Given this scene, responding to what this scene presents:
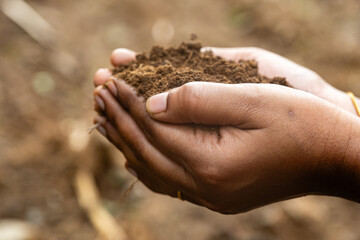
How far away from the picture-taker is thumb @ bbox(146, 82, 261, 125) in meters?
1.38

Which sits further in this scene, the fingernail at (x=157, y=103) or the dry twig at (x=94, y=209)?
the dry twig at (x=94, y=209)

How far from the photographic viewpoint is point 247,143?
141 centimetres

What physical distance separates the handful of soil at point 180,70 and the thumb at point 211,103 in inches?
5.8

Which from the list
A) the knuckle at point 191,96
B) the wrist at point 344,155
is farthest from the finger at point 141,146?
the wrist at point 344,155

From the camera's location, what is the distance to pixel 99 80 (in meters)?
1.86

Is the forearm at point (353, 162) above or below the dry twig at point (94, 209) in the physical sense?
below

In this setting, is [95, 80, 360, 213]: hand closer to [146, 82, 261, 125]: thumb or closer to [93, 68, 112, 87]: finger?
[146, 82, 261, 125]: thumb

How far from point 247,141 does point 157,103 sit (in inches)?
15.2

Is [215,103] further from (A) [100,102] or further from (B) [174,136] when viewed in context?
(A) [100,102]

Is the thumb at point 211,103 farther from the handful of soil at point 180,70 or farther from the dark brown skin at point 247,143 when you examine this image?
the handful of soil at point 180,70

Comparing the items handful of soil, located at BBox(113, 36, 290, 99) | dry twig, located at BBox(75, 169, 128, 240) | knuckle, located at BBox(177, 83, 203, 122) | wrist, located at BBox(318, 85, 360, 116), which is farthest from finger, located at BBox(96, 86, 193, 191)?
→ dry twig, located at BBox(75, 169, 128, 240)

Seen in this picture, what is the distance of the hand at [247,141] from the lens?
140 centimetres

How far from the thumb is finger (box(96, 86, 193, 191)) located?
23 centimetres

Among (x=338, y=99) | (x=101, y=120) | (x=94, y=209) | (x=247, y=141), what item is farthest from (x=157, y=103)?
(x=94, y=209)
